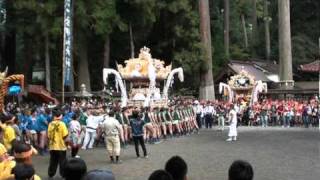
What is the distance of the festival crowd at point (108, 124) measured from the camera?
1315cm

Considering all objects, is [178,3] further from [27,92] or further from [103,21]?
[27,92]

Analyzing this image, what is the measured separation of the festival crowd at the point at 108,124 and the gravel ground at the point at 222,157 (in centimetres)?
70

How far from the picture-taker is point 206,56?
46531 mm

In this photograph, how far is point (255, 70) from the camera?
179 ft

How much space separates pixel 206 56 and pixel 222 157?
27.3 m

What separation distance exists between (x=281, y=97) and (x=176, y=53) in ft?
29.5

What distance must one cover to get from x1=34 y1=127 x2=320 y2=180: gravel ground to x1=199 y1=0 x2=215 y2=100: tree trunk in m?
17.9

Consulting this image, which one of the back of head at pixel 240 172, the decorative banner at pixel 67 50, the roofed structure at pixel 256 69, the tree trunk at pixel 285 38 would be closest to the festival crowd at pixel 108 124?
the decorative banner at pixel 67 50

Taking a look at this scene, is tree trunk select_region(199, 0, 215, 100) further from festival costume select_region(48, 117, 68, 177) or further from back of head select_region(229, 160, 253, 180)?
back of head select_region(229, 160, 253, 180)

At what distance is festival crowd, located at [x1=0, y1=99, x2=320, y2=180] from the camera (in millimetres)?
13150

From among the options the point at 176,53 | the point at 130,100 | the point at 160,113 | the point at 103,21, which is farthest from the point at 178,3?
the point at 160,113

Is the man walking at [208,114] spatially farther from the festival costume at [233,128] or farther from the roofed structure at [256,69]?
the roofed structure at [256,69]

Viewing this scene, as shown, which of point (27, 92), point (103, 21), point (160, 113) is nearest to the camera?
point (160, 113)

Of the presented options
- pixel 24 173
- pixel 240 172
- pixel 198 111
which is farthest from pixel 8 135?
pixel 198 111
